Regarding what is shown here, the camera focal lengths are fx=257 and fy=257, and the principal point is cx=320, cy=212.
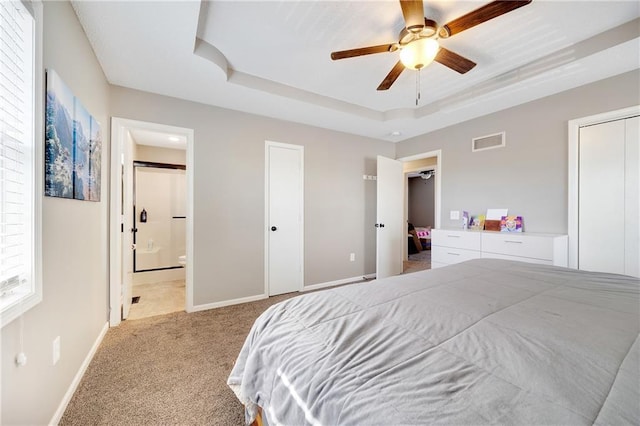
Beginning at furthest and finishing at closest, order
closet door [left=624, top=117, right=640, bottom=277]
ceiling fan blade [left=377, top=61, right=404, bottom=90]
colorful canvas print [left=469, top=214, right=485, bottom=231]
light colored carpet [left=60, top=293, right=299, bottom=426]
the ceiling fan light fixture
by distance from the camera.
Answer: colorful canvas print [left=469, top=214, right=485, bottom=231] → closet door [left=624, top=117, right=640, bottom=277] → ceiling fan blade [left=377, top=61, right=404, bottom=90] → the ceiling fan light fixture → light colored carpet [left=60, top=293, right=299, bottom=426]

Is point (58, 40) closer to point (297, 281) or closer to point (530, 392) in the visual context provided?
point (530, 392)

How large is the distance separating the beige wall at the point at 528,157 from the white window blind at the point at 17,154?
411cm

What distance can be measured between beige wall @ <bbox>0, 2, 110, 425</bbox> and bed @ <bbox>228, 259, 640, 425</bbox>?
0.87 meters

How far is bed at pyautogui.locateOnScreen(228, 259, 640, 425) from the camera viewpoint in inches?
23.2

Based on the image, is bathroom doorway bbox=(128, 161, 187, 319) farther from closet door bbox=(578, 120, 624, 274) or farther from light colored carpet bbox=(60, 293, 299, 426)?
closet door bbox=(578, 120, 624, 274)

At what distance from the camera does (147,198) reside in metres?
4.66

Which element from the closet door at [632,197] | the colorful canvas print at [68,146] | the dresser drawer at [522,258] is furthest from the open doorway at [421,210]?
the colorful canvas print at [68,146]

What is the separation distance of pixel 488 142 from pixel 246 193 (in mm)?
3188

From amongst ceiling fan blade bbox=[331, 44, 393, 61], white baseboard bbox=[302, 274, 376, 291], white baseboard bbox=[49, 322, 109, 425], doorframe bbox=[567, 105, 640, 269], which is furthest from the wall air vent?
white baseboard bbox=[49, 322, 109, 425]

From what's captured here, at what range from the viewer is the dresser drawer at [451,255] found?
3.13m

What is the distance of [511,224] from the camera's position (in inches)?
120

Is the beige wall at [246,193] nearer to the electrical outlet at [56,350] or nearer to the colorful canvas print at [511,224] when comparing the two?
the electrical outlet at [56,350]

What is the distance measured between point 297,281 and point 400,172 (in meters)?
2.49

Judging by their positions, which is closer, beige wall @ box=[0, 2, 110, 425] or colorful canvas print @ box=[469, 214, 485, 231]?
beige wall @ box=[0, 2, 110, 425]
